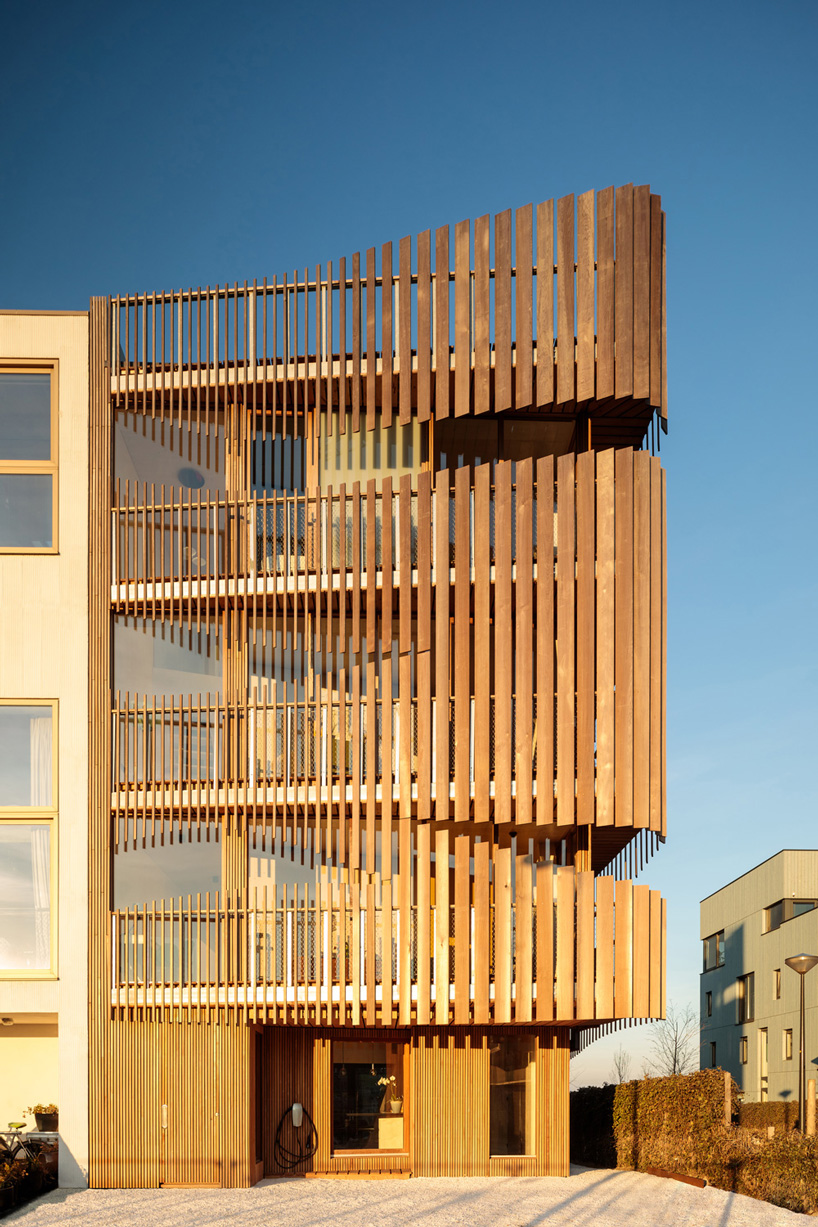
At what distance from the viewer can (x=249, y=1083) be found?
15742mm

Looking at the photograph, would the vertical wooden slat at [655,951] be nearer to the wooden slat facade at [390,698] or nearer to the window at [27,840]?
the wooden slat facade at [390,698]

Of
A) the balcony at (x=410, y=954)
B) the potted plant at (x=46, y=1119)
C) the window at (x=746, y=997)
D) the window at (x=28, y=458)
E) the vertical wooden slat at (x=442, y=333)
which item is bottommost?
the window at (x=746, y=997)

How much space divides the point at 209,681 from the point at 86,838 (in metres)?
2.95

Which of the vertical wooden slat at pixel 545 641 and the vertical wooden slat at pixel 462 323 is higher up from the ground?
the vertical wooden slat at pixel 462 323

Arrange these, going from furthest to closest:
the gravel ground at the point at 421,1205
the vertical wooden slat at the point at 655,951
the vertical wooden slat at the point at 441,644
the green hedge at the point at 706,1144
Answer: the vertical wooden slat at the point at 441,644 < the vertical wooden slat at the point at 655,951 < the green hedge at the point at 706,1144 < the gravel ground at the point at 421,1205

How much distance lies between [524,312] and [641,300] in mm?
1568

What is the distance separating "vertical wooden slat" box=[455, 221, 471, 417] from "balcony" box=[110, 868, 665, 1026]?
6.34m

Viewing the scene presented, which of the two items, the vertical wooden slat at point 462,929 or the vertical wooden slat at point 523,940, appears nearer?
the vertical wooden slat at point 523,940

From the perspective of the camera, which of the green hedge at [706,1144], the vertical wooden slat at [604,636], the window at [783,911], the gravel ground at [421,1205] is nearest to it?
the gravel ground at [421,1205]

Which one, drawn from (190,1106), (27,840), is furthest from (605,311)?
(190,1106)

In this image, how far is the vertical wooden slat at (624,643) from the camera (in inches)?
599

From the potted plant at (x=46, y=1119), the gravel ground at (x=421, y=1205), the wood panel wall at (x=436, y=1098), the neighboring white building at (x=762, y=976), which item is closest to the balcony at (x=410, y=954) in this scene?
the wood panel wall at (x=436, y=1098)

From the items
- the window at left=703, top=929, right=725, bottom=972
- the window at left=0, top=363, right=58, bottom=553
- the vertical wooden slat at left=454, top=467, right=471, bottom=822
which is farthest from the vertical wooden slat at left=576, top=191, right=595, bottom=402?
the window at left=703, top=929, right=725, bottom=972

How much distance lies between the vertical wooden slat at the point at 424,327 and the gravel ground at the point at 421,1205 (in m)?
10.1
